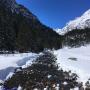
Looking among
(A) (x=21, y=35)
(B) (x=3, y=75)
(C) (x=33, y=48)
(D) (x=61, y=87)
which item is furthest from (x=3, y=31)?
(D) (x=61, y=87)

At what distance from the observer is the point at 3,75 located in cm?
2133

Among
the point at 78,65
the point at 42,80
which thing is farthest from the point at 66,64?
the point at 42,80

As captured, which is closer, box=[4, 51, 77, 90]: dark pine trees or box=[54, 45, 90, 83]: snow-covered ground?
box=[4, 51, 77, 90]: dark pine trees

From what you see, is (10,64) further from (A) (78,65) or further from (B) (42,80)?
(B) (42,80)

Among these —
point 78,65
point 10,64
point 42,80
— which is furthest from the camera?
point 10,64

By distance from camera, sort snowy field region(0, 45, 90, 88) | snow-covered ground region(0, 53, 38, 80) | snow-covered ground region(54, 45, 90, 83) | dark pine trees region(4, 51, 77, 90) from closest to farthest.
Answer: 1. dark pine trees region(4, 51, 77, 90)
2. snow-covered ground region(54, 45, 90, 83)
3. snowy field region(0, 45, 90, 88)
4. snow-covered ground region(0, 53, 38, 80)

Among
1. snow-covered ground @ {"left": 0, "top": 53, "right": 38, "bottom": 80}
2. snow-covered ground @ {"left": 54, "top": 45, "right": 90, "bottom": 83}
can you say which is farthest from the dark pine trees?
snow-covered ground @ {"left": 0, "top": 53, "right": 38, "bottom": 80}

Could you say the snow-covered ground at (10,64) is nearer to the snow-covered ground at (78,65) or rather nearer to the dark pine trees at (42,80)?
the dark pine trees at (42,80)

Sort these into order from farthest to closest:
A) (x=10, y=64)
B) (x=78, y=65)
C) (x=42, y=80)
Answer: (x=10, y=64), (x=78, y=65), (x=42, y=80)

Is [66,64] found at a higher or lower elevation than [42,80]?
higher

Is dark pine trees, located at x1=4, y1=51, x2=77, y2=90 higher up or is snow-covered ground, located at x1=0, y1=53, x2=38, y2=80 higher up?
snow-covered ground, located at x1=0, y1=53, x2=38, y2=80

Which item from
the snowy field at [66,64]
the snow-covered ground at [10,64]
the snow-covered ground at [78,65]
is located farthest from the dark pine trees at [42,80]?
the snow-covered ground at [10,64]

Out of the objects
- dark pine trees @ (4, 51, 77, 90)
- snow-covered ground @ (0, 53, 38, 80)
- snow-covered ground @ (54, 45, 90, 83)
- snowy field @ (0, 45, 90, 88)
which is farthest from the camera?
snow-covered ground @ (0, 53, 38, 80)

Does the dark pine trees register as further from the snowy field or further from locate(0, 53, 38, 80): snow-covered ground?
locate(0, 53, 38, 80): snow-covered ground
